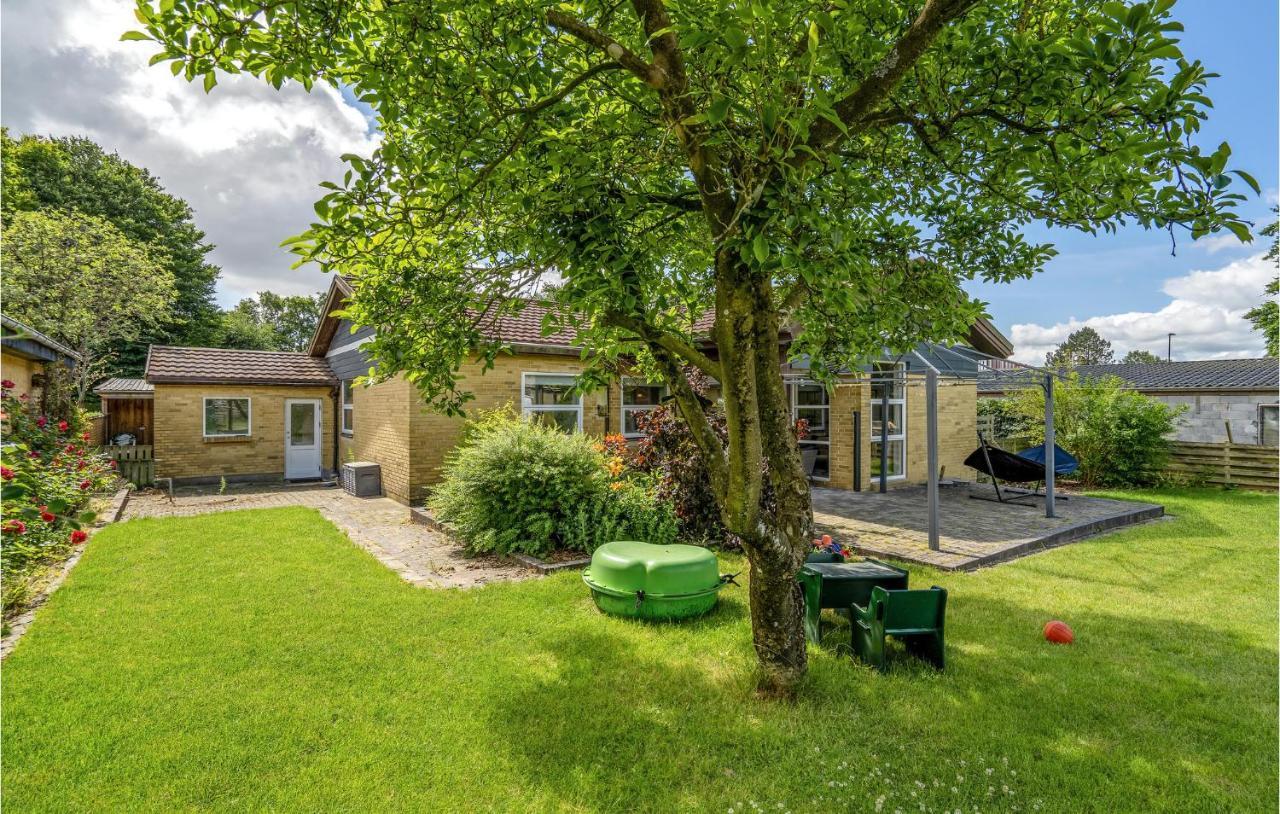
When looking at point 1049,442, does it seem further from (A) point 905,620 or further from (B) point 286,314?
(B) point 286,314

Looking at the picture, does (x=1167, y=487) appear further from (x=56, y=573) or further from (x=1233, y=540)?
(x=56, y=573)

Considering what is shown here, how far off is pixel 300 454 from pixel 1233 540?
19.0 metres

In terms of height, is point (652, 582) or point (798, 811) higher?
point (652, 582)

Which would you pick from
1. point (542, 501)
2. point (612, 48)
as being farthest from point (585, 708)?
point (542, 501)

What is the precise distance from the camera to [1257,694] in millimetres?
3820

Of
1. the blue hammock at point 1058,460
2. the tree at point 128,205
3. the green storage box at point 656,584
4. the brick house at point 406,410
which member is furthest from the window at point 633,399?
the tree at point 128,205

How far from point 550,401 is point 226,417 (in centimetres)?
909

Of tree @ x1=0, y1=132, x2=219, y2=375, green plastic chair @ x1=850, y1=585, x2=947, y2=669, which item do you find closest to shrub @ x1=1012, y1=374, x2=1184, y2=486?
green plastic chair @ x1=850, y1=585, x2=947, y2=669

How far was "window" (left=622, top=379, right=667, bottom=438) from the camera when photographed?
44.5ft

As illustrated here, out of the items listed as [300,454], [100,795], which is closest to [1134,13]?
[100,795]

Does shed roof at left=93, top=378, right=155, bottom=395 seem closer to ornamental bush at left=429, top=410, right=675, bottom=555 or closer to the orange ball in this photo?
ornamental bush at left=429, top=410, right=675, bottom=555

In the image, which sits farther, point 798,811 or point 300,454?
point 300,454

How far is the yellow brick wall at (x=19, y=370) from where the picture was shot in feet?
31.8

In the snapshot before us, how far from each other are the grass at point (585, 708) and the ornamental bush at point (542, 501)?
139 centimetres
